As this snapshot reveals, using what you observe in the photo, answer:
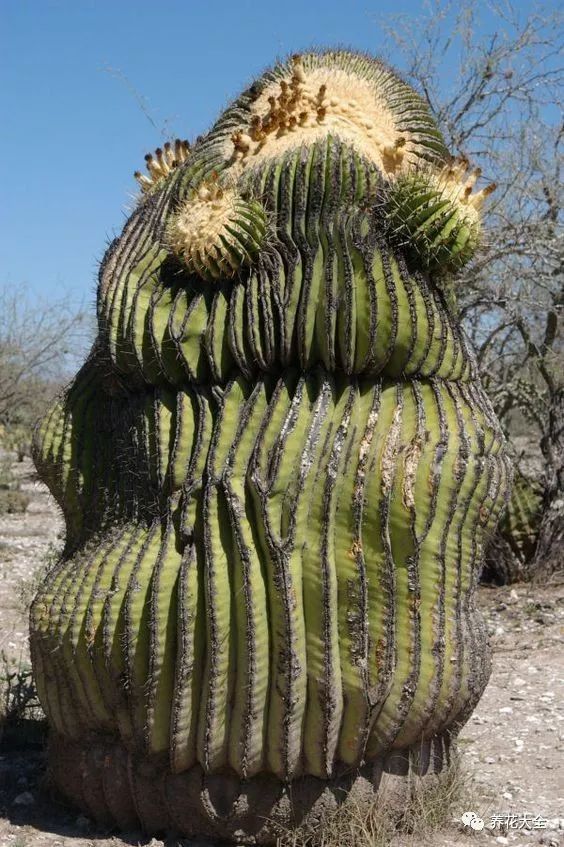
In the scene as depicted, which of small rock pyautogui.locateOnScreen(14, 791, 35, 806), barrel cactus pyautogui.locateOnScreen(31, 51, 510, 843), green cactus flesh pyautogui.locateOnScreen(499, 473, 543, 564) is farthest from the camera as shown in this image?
green cactus flesh pyautogui.locateOnScreen(499, 473, 543, 564)

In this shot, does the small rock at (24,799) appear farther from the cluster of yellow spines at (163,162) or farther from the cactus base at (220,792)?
the cluster of yellow spines at (163,162)

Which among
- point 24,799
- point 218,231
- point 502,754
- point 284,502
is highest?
point 218,231

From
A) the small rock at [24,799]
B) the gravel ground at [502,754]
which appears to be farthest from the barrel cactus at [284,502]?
the small rock at [24,799]

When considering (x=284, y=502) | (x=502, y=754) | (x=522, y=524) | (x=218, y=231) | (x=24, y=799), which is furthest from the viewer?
(x=522, y=524)

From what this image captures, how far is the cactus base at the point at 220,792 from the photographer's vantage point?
11.7 ft

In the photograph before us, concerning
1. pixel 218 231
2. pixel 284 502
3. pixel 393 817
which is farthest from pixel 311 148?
pixel 393 817

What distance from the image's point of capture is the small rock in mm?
4113

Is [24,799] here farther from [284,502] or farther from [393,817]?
[284,502]

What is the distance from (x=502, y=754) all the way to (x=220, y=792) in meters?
1.89

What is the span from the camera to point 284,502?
11.1 feet

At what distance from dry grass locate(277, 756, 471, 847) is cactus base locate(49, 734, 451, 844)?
0.08 ft

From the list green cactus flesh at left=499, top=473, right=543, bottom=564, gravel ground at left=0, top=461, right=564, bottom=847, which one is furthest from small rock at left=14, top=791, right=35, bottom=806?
green cactus flesh at left=499, top=473, right=543, bottom=564

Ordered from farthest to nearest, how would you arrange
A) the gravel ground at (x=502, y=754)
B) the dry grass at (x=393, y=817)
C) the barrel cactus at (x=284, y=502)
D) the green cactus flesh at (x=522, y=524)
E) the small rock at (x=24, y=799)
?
the green cactus flesh at (x=522, y=524), the small rock at (x=24, y=799), the gravel ground at (x=502, y=754), the dry grass at (x=393, y=817), the barrel cactus at (x=284, y=502)

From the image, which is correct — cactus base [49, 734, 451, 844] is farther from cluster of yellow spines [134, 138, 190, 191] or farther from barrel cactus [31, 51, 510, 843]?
cluster of yellow spines [134, 138, 190, 191]
